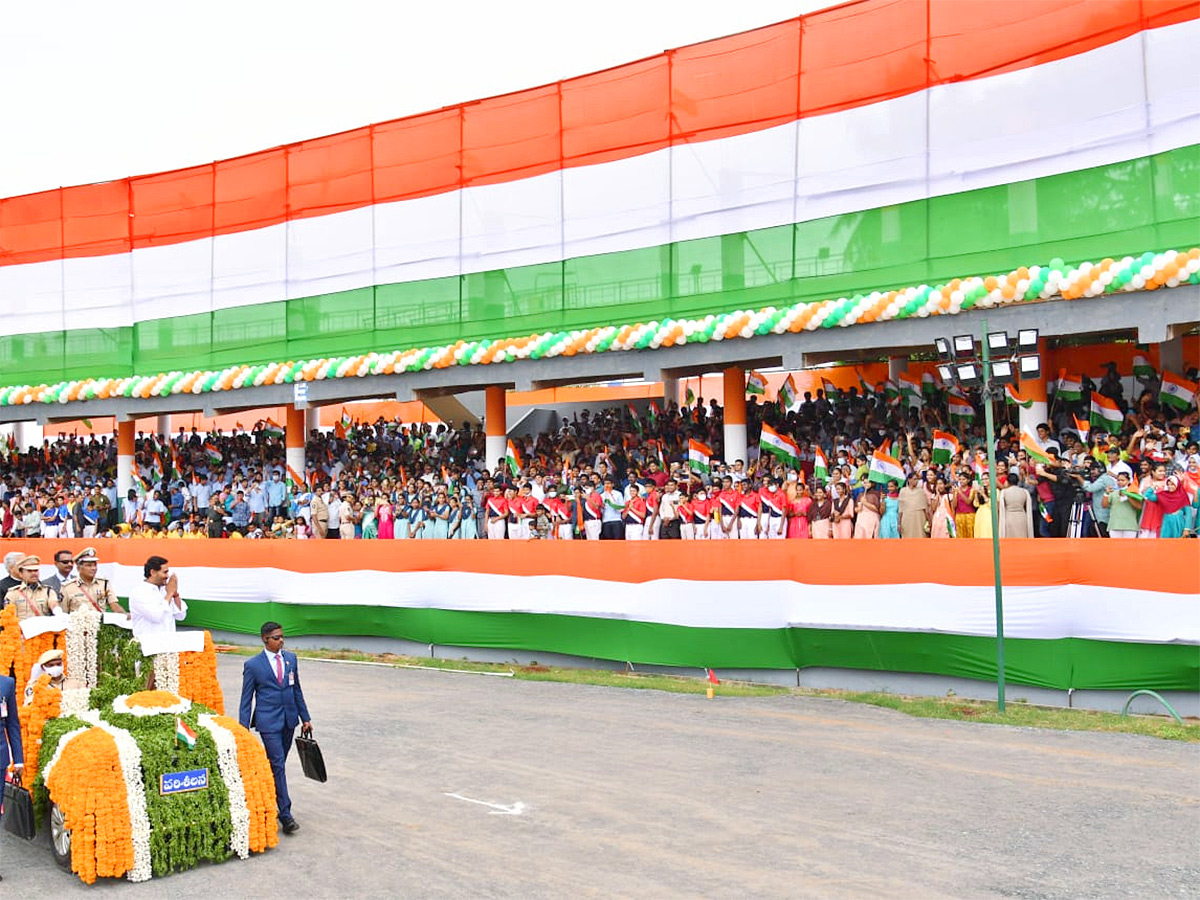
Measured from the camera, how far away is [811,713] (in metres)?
16.2

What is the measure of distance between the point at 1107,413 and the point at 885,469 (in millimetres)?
3690

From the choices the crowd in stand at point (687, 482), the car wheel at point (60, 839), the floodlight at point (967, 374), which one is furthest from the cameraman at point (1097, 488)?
the car wheel at point (60, 839)

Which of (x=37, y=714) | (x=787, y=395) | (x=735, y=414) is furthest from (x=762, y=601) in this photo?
(x=37, y=714)

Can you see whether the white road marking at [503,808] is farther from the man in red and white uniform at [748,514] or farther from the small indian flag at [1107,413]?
the small indian flag at [1107,413]

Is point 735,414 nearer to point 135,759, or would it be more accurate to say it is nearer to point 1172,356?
point 1172,356

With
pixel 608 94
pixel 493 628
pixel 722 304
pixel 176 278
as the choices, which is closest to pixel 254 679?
pixel 493 628

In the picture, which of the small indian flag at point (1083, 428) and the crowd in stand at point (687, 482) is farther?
the small indian flag at point (1083, 428)

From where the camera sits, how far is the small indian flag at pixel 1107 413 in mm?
20203

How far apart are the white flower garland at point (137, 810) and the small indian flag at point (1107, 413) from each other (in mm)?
15984

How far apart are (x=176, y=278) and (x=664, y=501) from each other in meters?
18.3

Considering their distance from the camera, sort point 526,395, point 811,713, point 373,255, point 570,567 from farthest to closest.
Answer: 1. point 526,395
2. point 373,255
3. point 570,567
4. point 811,713

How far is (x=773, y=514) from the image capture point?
799 inches

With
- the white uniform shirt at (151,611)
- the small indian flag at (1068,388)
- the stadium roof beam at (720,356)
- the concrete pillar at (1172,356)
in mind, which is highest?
the stadium roof beam at (720,356)

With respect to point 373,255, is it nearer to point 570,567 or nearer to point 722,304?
point 722,304
